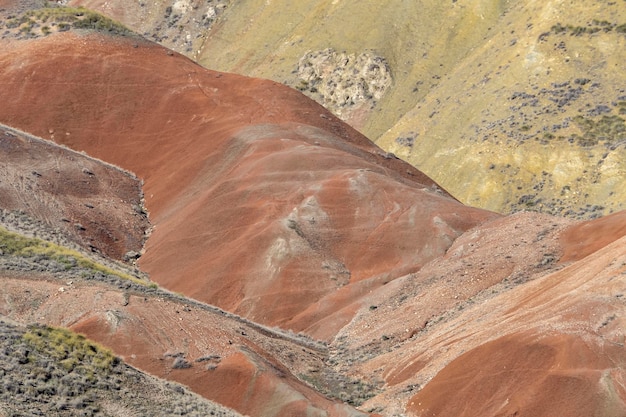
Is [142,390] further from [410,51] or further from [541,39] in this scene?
[410,51]

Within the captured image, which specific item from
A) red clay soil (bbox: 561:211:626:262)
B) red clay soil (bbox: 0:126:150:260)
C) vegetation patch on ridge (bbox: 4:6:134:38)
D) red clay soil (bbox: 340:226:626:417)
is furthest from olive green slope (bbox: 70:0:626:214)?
red clay soil (bbox: 340:226:626:417)

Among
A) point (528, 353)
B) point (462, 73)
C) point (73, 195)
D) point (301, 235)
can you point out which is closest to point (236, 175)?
point (301, 235)

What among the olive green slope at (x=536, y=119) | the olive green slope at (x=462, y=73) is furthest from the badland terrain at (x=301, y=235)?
the olive green slope at (x=462, y=73)

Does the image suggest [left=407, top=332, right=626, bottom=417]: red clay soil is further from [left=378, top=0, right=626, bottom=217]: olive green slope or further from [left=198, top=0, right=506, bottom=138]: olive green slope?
[left=198, top=0, right=506, bottom=138]: olive green slope

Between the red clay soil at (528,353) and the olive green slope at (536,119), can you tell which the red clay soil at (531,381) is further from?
the olive green slope at (536,119)

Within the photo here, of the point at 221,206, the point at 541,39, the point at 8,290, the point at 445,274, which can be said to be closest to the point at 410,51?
the point at 541,39

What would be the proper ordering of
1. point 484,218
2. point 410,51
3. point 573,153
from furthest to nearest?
point 410,51 < point 573,153 < point 484,218
